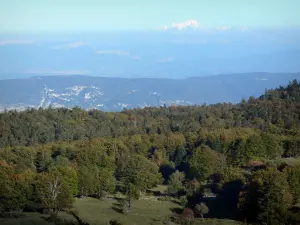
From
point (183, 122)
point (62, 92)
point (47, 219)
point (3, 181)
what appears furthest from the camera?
point (62, 92)

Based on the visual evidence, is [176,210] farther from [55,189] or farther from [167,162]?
[167,162]

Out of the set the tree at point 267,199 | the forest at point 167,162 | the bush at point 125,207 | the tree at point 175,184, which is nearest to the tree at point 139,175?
the forest at point 167,162

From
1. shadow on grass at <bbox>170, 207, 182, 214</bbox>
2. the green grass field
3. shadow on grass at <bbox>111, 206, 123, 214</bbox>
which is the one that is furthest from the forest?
the green grass field

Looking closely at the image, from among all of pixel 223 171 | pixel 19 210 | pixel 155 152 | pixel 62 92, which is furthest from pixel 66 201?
pixel 62 92

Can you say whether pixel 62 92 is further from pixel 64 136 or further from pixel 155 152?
pixel 155 152

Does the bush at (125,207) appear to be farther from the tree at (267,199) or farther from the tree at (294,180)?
the tree at (294,180)

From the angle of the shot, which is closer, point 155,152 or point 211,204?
point 211,204

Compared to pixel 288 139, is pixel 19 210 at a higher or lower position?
lower
